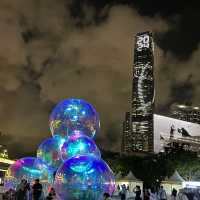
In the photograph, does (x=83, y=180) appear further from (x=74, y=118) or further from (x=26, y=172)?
(x=26, y=172)

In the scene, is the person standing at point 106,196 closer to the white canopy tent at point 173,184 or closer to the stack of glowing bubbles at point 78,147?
the stack of glowing bubbles at point 78,147

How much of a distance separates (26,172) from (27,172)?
0.05m

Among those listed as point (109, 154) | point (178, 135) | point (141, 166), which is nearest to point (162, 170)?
point (141, 166)

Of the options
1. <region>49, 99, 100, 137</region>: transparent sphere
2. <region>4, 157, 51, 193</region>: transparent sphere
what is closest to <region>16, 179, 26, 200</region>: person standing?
<region>4, 157, 51, 193</region>: transparent sphere

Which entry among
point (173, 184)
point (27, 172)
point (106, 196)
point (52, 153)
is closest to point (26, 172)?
point (27, 172)

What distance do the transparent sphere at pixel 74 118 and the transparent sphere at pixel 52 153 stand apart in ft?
2.43

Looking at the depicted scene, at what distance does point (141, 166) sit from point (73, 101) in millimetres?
54521

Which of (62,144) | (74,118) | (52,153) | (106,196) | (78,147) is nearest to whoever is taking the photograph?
(106,196)

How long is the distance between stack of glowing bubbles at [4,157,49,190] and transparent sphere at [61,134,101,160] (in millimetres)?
1920

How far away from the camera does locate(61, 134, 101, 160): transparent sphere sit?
19766 millimetres

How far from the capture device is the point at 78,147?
1972 cm

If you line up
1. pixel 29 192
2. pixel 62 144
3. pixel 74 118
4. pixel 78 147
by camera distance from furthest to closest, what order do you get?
1. pixel 62 144
2. pixel 74 118
3. pixel 78 147
4. pixel 29 192

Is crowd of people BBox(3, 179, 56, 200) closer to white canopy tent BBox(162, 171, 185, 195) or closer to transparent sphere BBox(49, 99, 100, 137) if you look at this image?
transparent sphere BBox(49, 99, 100, 137)

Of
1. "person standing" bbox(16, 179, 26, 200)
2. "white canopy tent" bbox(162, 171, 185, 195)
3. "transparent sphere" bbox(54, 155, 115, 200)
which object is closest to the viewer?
"transparent sphere" bbox(54, 155, 115, 200)
